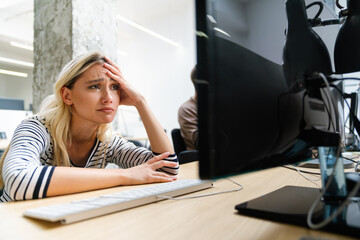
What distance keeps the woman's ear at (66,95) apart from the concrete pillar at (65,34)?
0.91 m

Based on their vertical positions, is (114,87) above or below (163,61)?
below

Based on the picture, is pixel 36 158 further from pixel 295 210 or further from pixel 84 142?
pixel 295 210

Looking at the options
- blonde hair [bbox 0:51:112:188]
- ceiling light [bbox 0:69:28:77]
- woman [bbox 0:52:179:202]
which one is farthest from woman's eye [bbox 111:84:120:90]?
ceiling light [bbox 0:69:28:77]

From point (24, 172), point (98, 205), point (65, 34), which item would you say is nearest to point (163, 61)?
point (65, 34)

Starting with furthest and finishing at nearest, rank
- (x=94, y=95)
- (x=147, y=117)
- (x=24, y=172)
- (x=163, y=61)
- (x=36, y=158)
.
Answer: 1. (x=163, y=61)
2. (x=147, y=117)
3. (x=94, y=95)
4. (x=36, y=158)
5. (x=24, y=172)

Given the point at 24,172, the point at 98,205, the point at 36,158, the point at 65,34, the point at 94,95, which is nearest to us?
the point at 98,205

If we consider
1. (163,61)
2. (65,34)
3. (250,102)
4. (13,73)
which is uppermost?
(13,73)

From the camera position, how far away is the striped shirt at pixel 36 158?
2.23ft

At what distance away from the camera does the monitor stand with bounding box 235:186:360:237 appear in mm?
397

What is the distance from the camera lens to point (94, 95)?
109cm

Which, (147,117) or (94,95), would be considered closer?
(94,95)

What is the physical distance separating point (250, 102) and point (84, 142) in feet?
3.31

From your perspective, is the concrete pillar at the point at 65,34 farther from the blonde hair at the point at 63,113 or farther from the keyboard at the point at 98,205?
the keyboard at the point at 98,205

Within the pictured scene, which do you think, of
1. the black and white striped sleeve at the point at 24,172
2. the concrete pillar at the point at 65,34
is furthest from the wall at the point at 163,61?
the black and white striped sleeve at the point at 24,172
